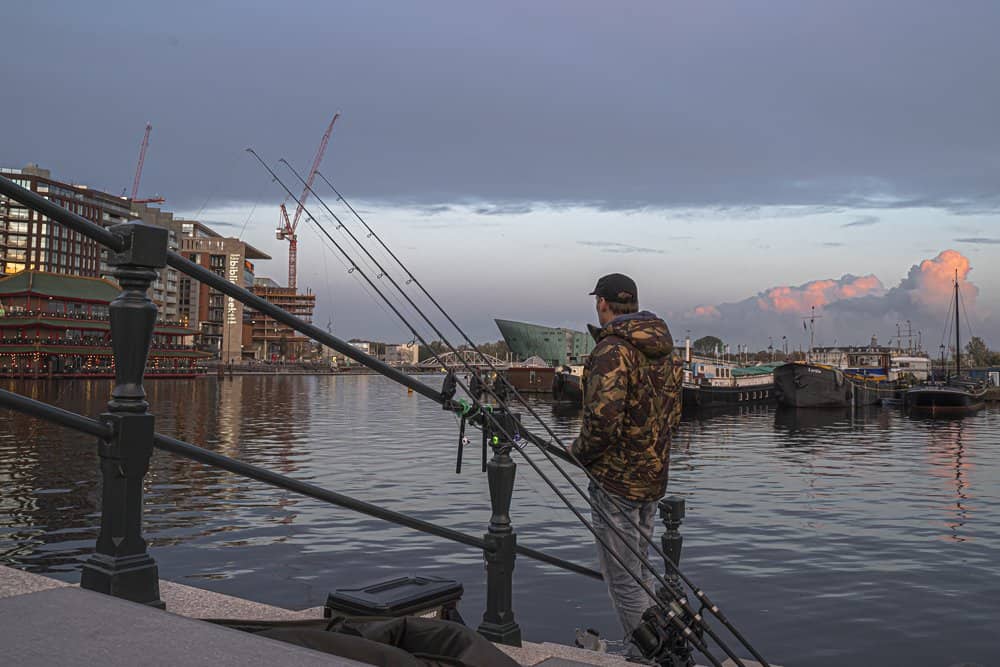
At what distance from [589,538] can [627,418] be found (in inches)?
398

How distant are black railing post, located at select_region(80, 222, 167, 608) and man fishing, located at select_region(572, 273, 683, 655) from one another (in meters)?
2.48

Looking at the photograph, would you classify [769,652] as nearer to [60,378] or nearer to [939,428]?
[939,428]

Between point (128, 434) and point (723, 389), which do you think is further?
point (723, 389)

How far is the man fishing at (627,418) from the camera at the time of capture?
4.80 meters

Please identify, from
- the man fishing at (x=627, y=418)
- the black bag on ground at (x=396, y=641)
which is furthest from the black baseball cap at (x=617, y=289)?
the black bag on ground at (x=396, y=641)

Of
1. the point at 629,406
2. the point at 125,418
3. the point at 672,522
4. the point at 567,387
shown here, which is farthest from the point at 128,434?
the point at 567,387

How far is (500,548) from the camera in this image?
4418 millimetres

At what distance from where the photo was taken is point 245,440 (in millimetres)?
32250

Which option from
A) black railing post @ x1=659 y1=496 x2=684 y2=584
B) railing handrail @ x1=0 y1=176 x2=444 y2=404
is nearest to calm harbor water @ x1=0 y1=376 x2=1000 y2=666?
black railing post @ x1=659 y1=496 x2=684 y2=584

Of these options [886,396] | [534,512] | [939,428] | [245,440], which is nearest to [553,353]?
[886,396]

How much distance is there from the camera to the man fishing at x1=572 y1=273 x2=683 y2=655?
4.80 metres

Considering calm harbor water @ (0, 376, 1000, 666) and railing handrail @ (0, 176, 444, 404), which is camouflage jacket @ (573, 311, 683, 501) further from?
calm harbor water @ (0, 376, 1000, 666)

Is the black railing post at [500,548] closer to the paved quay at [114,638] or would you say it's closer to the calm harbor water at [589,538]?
the paved quay at [114,638]

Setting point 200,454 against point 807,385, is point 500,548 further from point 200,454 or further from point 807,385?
point 807,385
